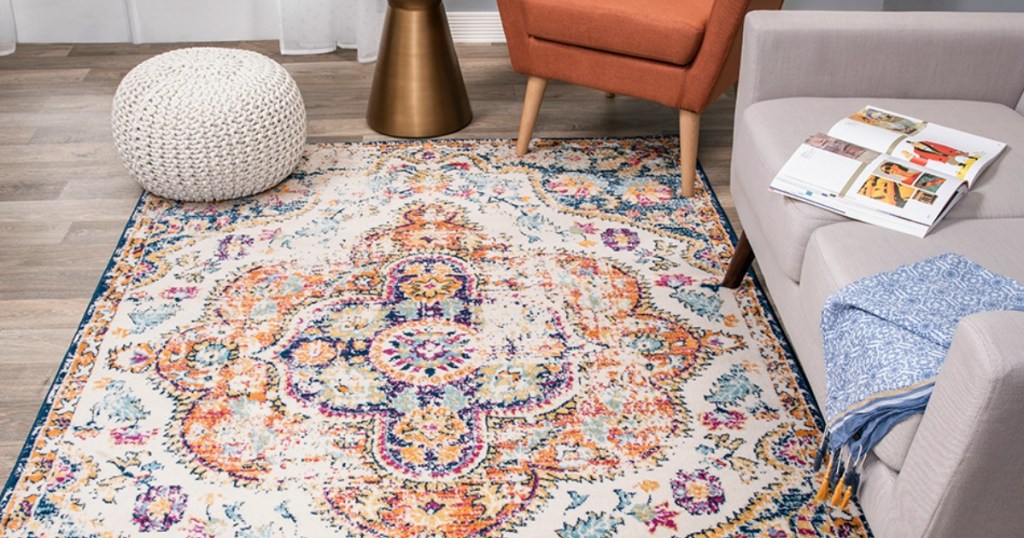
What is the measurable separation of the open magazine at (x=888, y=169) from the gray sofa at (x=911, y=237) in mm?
30

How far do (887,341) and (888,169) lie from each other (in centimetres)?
51

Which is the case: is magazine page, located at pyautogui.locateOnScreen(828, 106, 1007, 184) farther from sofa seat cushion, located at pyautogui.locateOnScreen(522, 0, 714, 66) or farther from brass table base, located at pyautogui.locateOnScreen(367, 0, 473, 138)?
brass table base, located at pyautogui.locateOnScreen(367, 0, 473, 138)

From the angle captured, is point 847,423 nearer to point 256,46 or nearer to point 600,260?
point 600,260

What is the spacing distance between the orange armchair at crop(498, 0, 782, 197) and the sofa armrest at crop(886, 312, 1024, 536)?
137 centimetres

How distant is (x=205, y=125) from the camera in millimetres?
2420

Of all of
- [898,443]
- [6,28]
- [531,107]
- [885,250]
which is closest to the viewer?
[898,443]

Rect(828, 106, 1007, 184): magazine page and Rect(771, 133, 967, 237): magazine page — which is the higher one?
Rect(828, 106, 1007, 184): magazine page

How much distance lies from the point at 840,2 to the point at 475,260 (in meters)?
2.09

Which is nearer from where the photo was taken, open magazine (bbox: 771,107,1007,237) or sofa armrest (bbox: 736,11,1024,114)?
open magazine (bbox: 771,107,1007,237)

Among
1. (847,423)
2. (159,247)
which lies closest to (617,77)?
(159,247)

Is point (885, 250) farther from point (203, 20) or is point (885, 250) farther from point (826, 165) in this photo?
point (203, 20)

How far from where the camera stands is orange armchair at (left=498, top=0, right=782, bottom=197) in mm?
2439

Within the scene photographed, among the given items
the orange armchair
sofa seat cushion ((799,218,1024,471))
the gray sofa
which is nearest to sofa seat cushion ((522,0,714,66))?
the orange armchair

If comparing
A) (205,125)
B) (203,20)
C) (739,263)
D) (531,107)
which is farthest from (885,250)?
(203,20)
